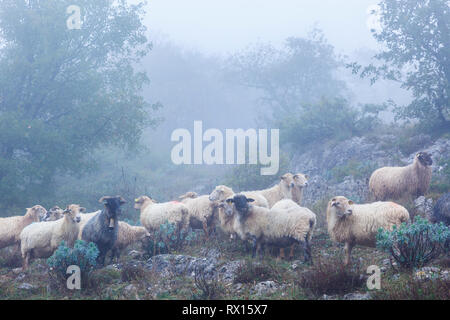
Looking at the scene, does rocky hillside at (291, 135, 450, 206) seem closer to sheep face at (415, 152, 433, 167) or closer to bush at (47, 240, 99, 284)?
sheep face at (415, 152, 433, 167)

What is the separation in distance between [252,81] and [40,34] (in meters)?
20.7

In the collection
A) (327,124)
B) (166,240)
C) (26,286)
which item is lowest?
(26,286)

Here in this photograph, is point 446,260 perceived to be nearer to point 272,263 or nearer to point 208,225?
point 272,263

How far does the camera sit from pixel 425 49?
1745 cm

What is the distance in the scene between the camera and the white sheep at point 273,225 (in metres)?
7.83

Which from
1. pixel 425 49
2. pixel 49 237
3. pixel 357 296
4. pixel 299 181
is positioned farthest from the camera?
pixel 425 49

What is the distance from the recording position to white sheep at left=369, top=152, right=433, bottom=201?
36.2ft

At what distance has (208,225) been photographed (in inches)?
427

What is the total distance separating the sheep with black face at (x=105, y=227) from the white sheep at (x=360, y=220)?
4784 millimetres

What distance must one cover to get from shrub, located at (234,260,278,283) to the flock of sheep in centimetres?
108

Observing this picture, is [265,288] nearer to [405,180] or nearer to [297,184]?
[297,184]

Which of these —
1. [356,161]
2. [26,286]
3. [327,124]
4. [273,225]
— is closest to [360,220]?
[273,225]

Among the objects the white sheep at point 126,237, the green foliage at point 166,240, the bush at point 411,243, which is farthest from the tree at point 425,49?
the white sheep at point 126,237

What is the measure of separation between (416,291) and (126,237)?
A: 6.81 meters
